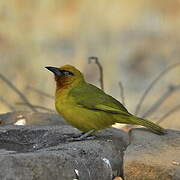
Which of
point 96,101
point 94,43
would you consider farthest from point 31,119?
point 94,43

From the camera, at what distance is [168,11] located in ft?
44.1

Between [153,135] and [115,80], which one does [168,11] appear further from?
[153,135]

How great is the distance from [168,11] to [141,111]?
312 centimetres

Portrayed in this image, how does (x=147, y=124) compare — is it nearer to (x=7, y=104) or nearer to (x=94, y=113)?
(x=94, y=113)

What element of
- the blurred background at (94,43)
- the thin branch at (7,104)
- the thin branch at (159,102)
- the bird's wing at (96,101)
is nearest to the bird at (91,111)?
the bird's wing at (96,101)

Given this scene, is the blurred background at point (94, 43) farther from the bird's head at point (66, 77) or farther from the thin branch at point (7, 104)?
the bird's head at point (66, 77)

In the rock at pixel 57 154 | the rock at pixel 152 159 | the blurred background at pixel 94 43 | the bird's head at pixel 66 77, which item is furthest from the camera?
the blurred background at pixel 94 43

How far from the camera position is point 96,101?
6.43 meters

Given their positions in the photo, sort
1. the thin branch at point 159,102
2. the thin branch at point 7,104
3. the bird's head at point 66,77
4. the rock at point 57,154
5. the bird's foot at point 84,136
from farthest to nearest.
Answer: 1. the thin branch at point 7,104
2. the thin branch at point 159,102
3. the bird's head at point 66,77
4. the bird's foot at point 84,136
5. the rock at point 57,154

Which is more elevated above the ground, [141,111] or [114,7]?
[114,7]

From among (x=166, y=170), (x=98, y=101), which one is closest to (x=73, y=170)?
(x=166, y=170)

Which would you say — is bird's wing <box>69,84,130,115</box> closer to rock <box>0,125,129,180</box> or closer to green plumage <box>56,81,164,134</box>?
green plumage <box>56,81,164,134</box>

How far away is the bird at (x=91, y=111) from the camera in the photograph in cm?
629

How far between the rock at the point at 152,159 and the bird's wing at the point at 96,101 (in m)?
0.30
